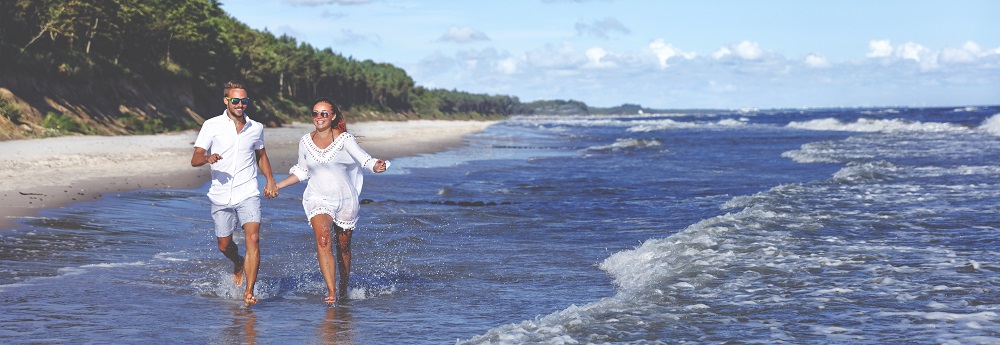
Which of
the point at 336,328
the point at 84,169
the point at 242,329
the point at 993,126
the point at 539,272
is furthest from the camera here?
the point at 993,126

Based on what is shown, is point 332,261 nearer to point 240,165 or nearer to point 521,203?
point 240,165

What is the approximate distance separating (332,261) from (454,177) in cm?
1548

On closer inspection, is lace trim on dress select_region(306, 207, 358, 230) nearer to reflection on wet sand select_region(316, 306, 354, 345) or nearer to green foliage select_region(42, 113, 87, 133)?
reflection on wet sand select_region(316, 306, 354, 345)

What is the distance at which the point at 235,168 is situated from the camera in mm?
7395

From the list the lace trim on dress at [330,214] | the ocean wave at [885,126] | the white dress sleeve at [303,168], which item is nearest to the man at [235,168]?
the white dress sleeve at [303,168]

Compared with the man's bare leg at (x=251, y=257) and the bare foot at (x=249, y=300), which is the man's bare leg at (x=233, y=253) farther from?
the bare foot at (x=249, y=300)

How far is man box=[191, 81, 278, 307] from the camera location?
7.33m

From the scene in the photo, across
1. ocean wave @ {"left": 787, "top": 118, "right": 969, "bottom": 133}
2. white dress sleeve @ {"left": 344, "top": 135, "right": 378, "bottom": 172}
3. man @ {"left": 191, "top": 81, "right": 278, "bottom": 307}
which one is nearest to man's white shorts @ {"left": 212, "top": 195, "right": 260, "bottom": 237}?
man @ {"left": 191, "top": 81, "right": 278, "bottom": 307}

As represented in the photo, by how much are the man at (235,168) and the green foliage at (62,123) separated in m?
24.5

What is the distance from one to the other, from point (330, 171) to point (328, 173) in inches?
0.9

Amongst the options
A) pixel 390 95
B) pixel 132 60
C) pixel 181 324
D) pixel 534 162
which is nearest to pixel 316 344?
pixel 181 324

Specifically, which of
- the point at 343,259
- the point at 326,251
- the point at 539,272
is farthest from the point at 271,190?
the point at 539,272

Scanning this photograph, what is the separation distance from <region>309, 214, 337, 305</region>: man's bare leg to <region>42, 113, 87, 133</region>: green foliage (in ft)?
81.7

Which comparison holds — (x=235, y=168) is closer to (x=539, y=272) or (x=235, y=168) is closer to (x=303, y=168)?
(x=303, y=168)
